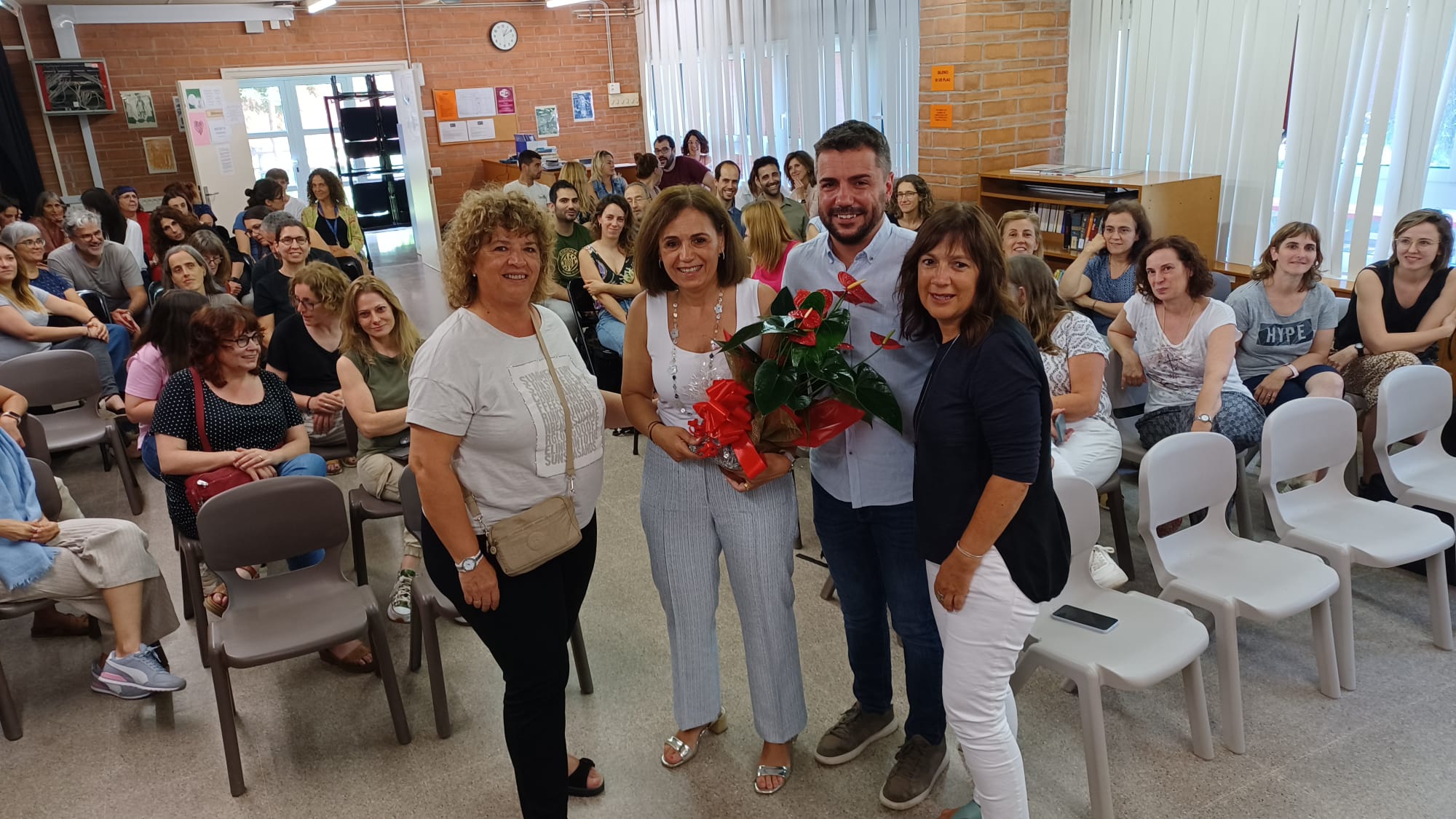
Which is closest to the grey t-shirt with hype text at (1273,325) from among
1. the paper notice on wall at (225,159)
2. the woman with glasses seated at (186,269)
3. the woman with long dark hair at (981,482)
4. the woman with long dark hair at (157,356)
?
the woman with long dark hair at (981,482)

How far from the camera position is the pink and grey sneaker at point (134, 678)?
10.00 ft

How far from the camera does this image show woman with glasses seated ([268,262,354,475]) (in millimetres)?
4211

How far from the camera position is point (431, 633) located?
115 inches

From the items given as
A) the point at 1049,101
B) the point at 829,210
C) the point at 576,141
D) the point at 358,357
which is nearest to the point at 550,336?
the point at 829,210

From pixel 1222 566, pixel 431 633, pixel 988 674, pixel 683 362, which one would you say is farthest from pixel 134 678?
pixel 1222 566

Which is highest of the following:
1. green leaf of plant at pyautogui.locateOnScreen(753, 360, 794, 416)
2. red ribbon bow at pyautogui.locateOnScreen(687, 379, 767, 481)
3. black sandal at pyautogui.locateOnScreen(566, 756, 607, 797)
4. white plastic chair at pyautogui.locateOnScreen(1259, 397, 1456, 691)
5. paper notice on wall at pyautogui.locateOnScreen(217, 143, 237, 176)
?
paper notice on wall at pyautogui.locateOnScreen(217, 143, 237, 176)

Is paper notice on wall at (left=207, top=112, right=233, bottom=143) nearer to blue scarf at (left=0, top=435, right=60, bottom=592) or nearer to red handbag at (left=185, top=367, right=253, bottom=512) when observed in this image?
blue scarf at (left=0, top=435, right=60, bottom=592)

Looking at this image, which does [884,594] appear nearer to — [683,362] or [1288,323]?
[683,362]

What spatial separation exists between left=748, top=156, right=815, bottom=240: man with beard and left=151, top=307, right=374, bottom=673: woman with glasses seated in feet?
14.3

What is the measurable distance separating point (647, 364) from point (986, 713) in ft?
3.76

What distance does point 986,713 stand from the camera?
2.00m

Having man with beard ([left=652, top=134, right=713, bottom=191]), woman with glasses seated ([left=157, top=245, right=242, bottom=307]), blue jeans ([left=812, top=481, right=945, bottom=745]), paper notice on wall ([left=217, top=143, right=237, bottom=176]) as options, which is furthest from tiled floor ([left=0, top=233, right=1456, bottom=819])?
paper notice on wall ([left=217, top=143, right=237, bottom=176])

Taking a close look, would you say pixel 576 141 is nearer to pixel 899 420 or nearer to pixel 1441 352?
pixel 1441 352

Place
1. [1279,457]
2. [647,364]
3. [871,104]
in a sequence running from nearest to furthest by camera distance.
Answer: [647,364] → [1279,457] → [871,104]
